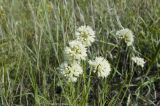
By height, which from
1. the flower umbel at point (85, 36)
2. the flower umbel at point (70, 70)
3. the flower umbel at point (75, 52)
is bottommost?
the flower umbel at point (70, 70)

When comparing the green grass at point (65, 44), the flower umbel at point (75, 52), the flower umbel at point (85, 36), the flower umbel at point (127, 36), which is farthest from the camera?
the green grass at point (65, 44)

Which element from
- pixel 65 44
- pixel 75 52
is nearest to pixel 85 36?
pixel 75 52

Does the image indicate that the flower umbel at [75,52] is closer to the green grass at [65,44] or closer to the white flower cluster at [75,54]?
the white flower cluster at [75,54]

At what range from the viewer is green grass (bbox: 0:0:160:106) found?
1941 mm

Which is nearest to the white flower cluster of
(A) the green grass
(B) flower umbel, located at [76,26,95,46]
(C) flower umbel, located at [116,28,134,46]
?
(B) flower umbel, located at [76,26,95,46]

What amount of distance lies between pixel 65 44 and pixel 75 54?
0.79 meters

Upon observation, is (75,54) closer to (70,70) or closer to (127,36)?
(70,70)

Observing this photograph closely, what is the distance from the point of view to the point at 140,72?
2242 millimetres

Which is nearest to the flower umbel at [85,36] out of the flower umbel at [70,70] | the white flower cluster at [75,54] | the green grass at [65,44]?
the white flower cluster at [75,54]

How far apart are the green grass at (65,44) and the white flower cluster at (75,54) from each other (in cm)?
33

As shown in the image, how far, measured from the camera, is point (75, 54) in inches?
51.3

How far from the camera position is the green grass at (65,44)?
1.94m

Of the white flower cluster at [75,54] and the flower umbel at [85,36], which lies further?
the flower umbel at [85,36]

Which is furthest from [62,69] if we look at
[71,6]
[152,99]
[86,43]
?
[71,6]
